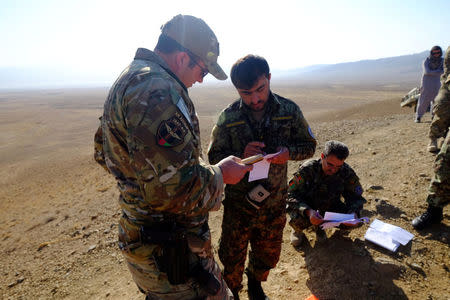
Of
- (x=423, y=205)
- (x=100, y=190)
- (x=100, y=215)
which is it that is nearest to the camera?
(x=423, y=205)

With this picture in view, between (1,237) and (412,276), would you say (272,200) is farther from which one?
(1,237)

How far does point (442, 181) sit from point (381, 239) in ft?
3.07

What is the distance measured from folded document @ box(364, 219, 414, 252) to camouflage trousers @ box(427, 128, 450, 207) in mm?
507

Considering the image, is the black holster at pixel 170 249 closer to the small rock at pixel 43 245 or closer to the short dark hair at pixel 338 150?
the short dark hair at pixel 338 150

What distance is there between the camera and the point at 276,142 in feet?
7.78

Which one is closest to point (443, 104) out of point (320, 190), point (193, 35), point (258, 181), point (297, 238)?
point (320, 190)

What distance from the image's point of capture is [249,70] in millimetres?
2158

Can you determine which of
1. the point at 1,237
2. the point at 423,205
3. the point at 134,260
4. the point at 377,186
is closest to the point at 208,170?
the point at 134,260

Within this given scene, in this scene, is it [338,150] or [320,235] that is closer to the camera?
[338,150]

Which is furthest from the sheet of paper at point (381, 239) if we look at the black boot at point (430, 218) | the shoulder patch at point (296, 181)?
the shoulder patch at point (296, 181)

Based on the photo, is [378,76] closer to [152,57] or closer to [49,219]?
[49,219]

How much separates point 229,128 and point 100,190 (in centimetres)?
591

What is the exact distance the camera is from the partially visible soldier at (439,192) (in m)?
Answer: 3.00

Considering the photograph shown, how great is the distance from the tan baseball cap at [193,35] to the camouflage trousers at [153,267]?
42.4 inches
